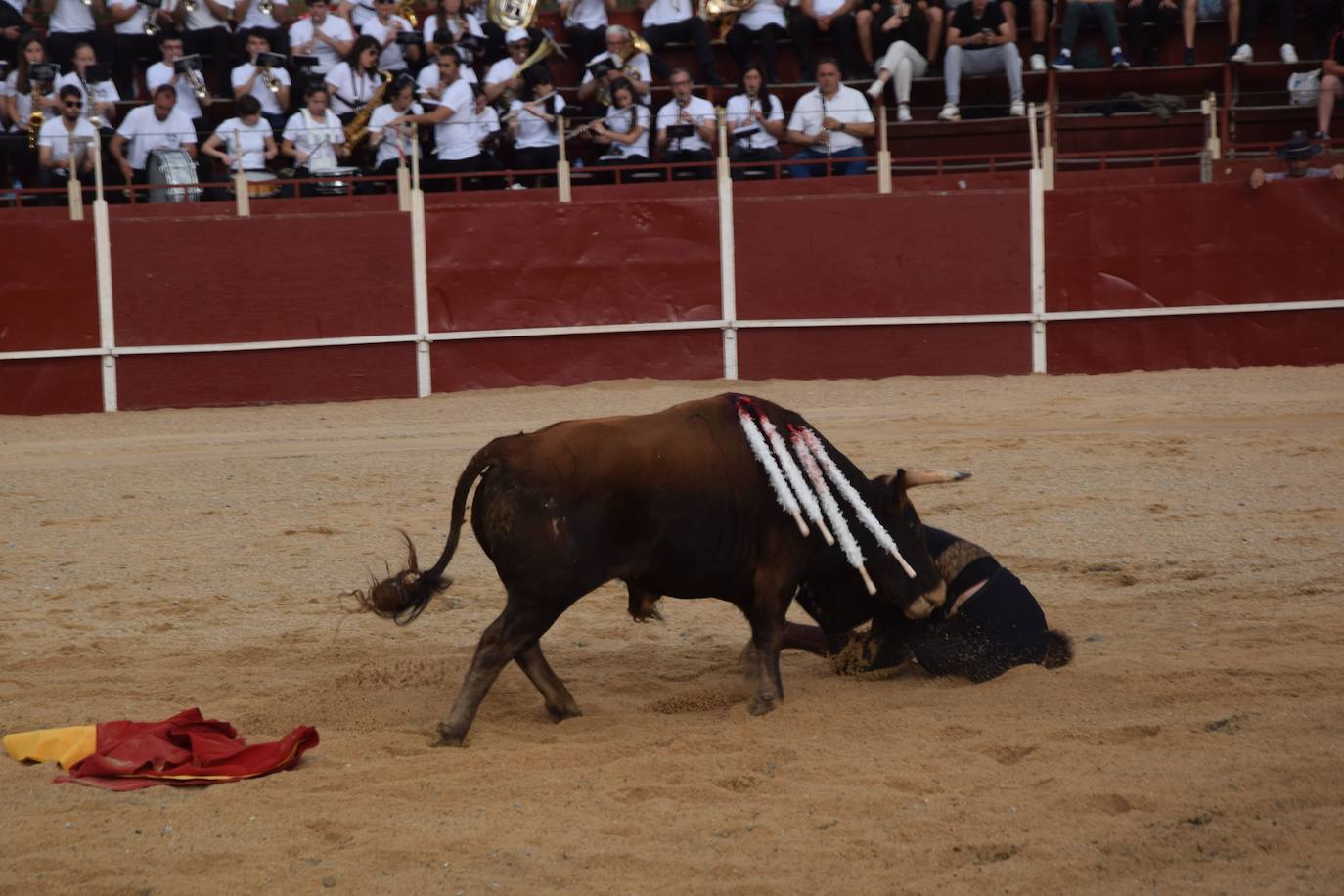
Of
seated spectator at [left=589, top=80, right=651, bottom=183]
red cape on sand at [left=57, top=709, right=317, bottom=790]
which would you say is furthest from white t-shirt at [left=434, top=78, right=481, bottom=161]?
red cape on sand at [left=57, top=709, right=317, bottom=790]

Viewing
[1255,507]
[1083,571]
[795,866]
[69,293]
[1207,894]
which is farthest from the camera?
[69,293]

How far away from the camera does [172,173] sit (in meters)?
14.0

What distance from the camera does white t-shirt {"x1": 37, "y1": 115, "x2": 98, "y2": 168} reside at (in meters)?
13.8

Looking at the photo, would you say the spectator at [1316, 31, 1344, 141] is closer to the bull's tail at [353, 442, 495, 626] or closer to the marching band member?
the marching band member

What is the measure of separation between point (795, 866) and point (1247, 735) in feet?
5.44

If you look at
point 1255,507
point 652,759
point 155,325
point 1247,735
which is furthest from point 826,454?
point 155,325

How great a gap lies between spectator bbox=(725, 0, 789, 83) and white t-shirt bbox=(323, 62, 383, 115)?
3.46 meters

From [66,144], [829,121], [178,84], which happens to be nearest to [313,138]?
[178,84]

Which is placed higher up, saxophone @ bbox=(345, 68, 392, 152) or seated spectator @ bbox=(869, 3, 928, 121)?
seated spectator @ bbox=(869, 3, 928, 121)

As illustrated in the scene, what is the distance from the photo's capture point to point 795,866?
3900 millimetres

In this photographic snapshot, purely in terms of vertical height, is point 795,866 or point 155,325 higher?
point 155,325

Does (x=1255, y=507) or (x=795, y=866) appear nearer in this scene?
(x=795, y=866)

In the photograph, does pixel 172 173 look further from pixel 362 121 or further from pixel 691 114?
pixel 691 114

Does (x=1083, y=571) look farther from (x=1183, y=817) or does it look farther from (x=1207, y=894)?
(x=1207, y=894)
